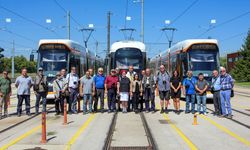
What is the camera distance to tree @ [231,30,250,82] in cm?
7188

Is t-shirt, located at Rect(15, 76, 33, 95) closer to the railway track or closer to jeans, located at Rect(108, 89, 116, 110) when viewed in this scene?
jeans, located at Rect(108, 89, 116, 110)

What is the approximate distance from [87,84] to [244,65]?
59.7m

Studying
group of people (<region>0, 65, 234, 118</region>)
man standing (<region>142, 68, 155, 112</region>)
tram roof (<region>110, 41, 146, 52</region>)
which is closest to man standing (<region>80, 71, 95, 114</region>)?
group of people (<region>0, 65, 234, 118</region>)

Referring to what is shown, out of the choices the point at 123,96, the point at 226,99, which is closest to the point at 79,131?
the point at 123,96

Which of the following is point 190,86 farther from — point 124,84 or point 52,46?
point 52,46

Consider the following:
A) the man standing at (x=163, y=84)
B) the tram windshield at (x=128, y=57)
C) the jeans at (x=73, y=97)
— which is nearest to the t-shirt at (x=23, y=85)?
the jeans at (x=73, y=97)

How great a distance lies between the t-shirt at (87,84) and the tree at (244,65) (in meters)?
57.9

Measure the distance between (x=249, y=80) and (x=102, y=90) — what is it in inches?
2364

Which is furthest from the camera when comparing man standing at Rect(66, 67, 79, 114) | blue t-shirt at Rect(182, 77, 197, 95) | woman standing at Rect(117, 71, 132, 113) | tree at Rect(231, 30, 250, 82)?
tree at Rect(231, 30, 250, 82)

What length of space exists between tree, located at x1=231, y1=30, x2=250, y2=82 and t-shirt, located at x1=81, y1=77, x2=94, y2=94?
57918mm

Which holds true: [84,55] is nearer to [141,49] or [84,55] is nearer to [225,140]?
[141,49]

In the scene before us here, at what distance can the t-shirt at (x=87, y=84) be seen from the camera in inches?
672

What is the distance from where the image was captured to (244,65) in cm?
7306

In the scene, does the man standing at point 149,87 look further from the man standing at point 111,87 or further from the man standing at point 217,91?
the man standing at point 217,91
